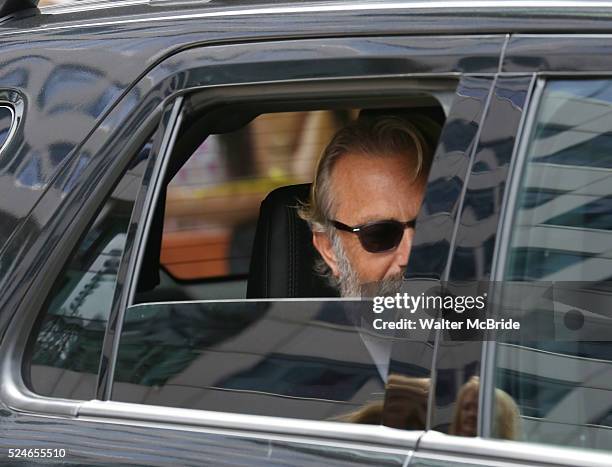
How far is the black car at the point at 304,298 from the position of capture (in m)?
1.71

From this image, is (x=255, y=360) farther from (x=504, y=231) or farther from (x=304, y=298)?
(x=504, y=231)

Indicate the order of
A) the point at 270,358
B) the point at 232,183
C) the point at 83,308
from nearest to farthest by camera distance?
the point at 270,358 → the point at 83,308 → the point at 232,183

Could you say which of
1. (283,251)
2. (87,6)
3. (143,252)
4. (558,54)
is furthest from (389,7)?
(283,251)

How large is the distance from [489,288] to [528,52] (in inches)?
13.3

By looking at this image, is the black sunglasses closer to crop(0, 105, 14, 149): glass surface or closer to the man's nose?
the man's nose

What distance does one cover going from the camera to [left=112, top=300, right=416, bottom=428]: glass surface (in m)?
1.81

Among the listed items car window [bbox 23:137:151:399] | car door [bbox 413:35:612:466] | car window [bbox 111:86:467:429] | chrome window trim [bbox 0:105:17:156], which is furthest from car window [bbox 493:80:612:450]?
chrome window trim [bbox 0:105:17:156]

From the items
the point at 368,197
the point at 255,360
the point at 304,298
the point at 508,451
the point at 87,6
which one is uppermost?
the point at 87,6

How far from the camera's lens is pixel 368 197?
235cm

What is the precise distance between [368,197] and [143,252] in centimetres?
51

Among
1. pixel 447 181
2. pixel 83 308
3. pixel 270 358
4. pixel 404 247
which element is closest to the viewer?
pixel 447 181

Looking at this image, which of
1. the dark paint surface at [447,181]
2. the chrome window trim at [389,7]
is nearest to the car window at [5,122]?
the chrome window trim at [389,7]

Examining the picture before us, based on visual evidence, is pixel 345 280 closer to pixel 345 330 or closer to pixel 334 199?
pixel 334 199

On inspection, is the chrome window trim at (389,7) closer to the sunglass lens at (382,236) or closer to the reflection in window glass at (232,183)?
the reflection in window glass at (232,183)
